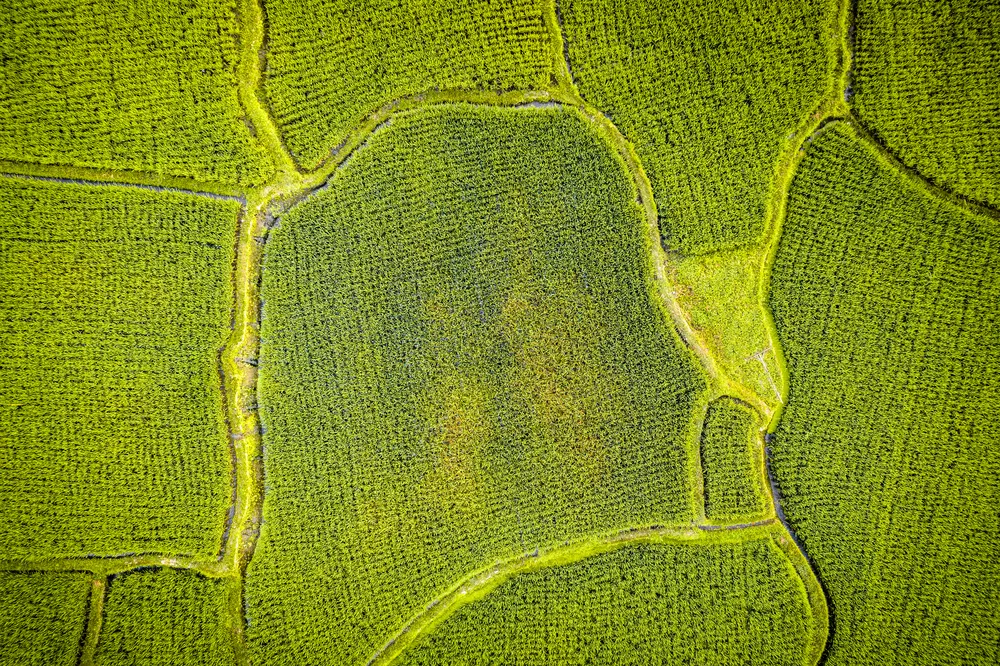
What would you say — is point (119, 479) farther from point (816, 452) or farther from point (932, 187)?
point (932, 187)

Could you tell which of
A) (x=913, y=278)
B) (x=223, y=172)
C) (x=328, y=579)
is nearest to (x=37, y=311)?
(x=223, y=172)

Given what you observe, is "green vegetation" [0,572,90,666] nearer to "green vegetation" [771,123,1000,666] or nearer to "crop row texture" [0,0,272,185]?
"crop row texture" [0,0,272,185]

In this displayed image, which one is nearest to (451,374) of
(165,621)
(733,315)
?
(733,315)

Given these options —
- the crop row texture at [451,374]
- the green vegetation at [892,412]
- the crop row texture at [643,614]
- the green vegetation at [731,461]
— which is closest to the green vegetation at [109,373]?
the crop row texture at [451,374]

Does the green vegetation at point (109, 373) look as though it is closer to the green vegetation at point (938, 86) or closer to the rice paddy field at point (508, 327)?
the rice paddy field at point (508, 327)

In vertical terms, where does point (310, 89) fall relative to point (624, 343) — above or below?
above

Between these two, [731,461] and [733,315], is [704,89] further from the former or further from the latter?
[731,461]
